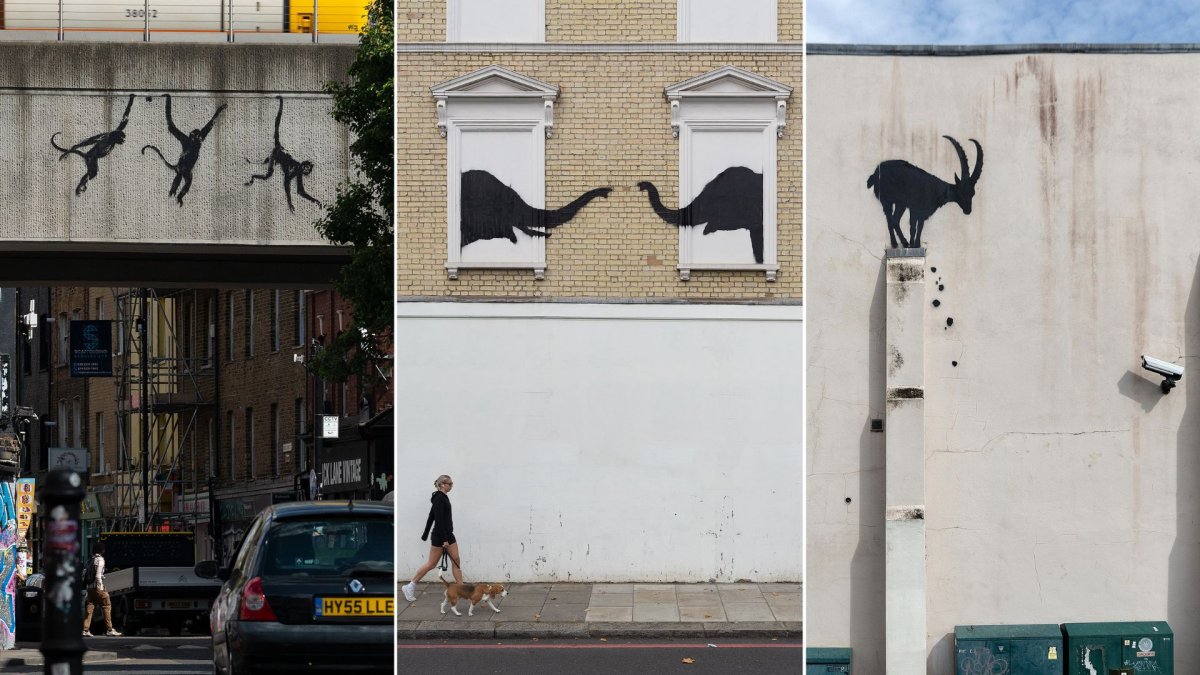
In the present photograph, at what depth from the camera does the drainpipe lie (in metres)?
6.64

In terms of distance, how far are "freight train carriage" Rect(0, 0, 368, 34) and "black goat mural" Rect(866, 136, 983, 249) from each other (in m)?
3.32

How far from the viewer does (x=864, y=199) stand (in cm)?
688

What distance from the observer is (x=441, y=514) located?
391cm

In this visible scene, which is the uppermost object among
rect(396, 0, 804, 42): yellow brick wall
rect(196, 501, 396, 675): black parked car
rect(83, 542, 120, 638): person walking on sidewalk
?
rect(396, 0, 804, 42): yellow brick wall

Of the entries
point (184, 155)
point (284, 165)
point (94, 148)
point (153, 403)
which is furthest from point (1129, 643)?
point (153, 403)

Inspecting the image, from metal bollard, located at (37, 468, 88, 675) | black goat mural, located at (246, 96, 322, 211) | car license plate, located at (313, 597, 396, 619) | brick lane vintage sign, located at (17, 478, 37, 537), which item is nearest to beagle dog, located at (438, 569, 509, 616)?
car license plate, located at (313, 597, 396, 619)

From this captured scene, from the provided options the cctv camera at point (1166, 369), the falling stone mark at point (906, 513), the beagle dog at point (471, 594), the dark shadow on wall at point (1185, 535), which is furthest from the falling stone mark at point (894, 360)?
the beagle dog at point (471, 594)

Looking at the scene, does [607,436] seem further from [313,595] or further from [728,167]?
[313,595]

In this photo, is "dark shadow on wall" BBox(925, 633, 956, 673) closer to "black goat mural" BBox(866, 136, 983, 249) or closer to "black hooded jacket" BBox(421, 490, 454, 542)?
"black goat mural" BBox(866, 136, 983, 249)

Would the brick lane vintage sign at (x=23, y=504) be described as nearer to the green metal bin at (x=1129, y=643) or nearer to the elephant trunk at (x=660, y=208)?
the green metal bin at (x=1129, y=643)

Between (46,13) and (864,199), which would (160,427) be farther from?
(864,199)

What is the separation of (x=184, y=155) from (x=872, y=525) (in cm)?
609

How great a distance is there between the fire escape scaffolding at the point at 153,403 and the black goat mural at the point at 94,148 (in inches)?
1207

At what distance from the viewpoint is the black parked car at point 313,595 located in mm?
4727
